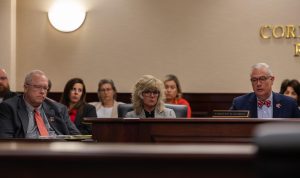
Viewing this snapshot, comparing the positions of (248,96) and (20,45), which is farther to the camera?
(20,45)

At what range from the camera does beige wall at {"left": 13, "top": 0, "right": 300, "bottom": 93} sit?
7809 millimetres

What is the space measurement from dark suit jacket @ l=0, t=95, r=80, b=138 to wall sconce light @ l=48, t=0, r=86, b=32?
2905 mm

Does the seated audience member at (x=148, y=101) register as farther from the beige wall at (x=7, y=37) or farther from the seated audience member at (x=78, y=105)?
the beige wall at (x=7, y=37)

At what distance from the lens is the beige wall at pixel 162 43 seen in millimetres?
7809

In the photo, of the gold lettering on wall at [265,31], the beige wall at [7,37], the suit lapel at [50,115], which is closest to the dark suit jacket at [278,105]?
the suit lapel at [50,115]

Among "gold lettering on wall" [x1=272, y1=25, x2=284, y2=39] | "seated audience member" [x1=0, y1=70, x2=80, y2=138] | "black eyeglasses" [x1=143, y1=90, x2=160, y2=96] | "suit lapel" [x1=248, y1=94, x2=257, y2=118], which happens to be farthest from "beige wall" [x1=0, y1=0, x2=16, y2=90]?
"suit lapel" [x1=248, y1=94, x2=257, y2=118]

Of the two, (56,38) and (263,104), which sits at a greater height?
(56,38)

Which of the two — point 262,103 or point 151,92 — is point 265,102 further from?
point 151,92

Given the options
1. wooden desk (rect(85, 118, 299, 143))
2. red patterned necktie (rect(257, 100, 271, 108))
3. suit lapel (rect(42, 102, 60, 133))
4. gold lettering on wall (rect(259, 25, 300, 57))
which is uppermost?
gold lettering on wall (rect(259, 25, 300, 57))

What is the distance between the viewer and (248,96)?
5629mm
